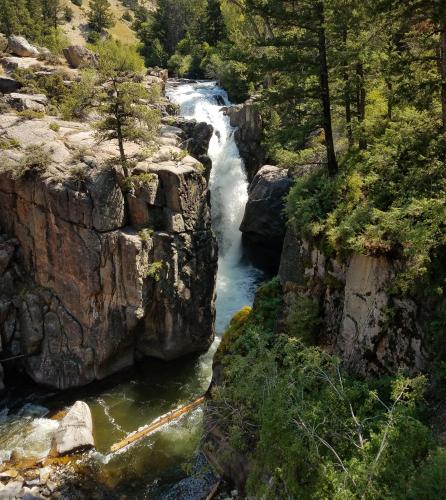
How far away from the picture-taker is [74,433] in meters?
16.4

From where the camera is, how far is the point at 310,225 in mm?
12734

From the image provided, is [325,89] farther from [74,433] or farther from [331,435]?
[74,433]

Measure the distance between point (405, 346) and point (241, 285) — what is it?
16.8 metres

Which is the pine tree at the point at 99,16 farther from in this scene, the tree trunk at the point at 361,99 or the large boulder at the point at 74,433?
the large boulder at the point at 74,433

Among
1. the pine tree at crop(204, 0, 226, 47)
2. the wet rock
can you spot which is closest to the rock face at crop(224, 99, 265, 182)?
the wet rock

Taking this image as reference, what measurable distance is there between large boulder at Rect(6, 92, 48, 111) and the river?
13010 mm

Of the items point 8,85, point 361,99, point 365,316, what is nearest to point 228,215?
point 361,99

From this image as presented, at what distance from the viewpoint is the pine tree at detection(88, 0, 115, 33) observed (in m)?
64.6

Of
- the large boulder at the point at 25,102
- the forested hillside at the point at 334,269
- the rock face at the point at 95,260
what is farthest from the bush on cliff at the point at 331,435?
the large boulder at the point at 25,102

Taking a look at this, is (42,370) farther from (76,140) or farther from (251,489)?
(251,489)

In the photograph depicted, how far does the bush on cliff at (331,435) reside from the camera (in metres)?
6.29

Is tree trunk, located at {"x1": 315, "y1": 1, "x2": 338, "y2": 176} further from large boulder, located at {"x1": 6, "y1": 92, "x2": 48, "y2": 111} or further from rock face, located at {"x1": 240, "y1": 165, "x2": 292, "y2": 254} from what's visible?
large boulder, located at {"x1": 6, "y1": 92, "x2": 48, "y2": 111}

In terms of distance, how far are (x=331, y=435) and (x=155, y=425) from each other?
1136 centimetres

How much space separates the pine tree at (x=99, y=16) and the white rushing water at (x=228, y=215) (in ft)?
134
